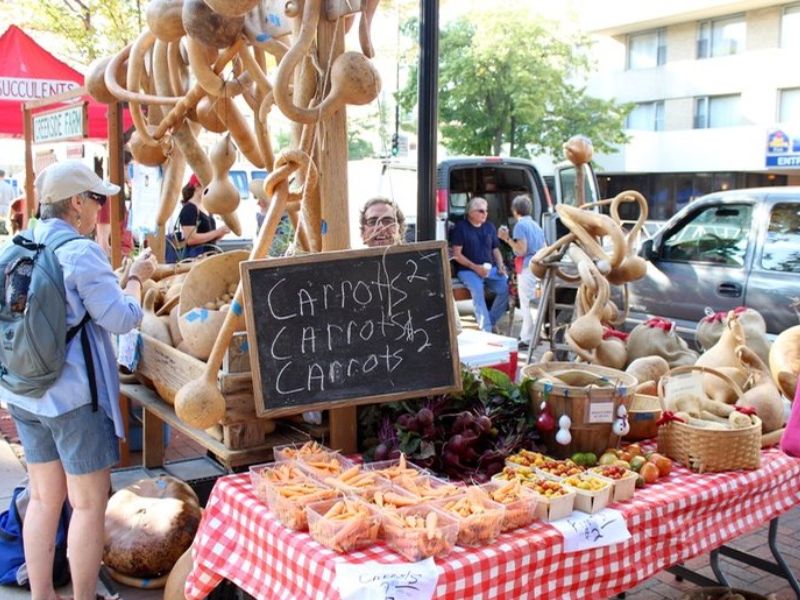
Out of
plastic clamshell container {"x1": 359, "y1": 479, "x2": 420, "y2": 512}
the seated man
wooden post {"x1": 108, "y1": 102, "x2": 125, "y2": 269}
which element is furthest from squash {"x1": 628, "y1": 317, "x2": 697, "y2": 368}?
the seated man

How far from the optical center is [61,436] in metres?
2.92

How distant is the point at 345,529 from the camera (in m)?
2.03

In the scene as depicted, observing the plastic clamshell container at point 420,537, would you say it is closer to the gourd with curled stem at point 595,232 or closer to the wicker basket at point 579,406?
the wicker basket at point 579,406

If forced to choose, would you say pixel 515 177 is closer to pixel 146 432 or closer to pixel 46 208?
pixel 146 432

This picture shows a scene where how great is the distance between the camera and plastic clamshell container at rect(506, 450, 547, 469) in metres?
2.54

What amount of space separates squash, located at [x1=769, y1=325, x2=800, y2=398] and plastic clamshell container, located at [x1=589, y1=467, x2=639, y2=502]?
49.4 inches

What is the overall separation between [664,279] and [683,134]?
21498 mm

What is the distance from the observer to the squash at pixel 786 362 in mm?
3369

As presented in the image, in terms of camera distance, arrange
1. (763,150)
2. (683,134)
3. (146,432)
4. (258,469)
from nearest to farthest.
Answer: (258,469) → (146,432) → (763,150) → (683,134)

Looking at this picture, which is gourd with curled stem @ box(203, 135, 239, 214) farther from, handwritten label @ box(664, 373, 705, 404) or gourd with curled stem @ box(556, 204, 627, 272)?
gourd with curled stem @ box(556, 204, 627, 272)

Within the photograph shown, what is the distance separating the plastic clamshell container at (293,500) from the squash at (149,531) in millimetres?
1306

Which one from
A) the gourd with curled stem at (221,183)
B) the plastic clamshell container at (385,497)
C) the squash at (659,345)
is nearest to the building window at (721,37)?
the squash at (659,345)

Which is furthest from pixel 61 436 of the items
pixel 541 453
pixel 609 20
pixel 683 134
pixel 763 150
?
pixel 609 20

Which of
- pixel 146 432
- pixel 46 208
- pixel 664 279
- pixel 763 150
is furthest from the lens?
pixel 763 150
